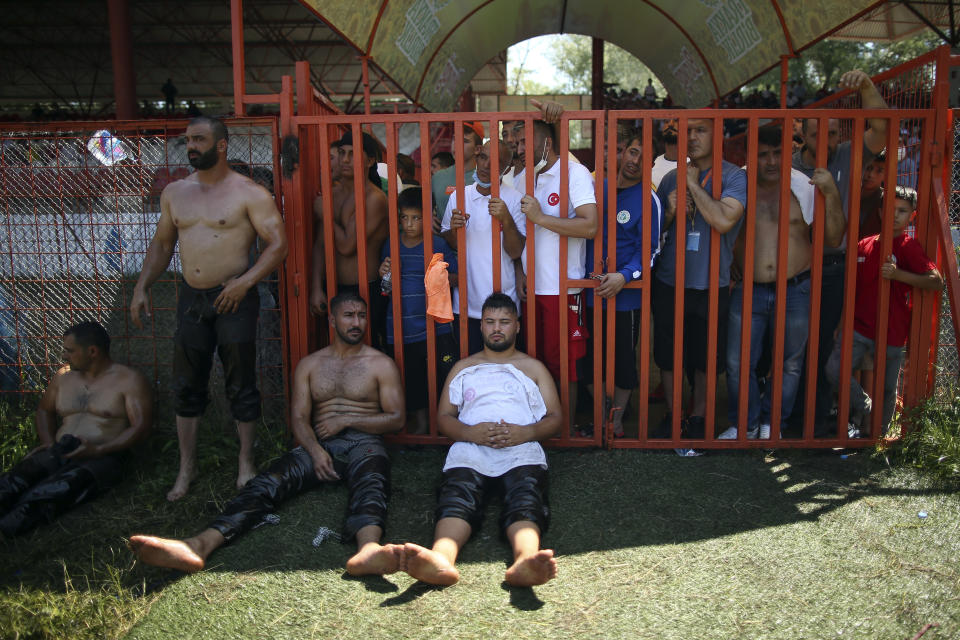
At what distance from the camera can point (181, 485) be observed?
4051mm

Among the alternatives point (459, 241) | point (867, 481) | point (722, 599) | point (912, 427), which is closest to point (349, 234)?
point (459, 241)

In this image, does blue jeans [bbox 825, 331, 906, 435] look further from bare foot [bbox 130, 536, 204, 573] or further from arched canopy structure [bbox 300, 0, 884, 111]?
bare foot [bbox 130, 536, 204, 573]

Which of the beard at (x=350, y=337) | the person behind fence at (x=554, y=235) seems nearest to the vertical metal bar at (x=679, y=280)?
the person behind fence at (x=554, y=235)

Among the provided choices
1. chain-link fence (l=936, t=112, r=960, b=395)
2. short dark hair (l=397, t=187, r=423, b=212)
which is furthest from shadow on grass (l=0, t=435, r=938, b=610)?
short dark hair (l=397, t=187, r=423, b=212)

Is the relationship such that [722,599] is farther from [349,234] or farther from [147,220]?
[147,220]

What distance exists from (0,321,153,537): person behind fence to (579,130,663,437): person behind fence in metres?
2.86

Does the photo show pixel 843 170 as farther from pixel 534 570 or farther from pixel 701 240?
pixel 534 570

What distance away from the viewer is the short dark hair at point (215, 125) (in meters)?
3.95

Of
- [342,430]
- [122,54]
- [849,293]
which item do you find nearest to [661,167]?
[849,293]

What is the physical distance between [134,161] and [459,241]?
7.49 feet

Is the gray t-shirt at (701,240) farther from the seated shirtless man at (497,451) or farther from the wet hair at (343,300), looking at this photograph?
the wet hair at (343,300)

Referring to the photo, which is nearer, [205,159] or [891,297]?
[205,159]

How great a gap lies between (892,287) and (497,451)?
276 centimetres

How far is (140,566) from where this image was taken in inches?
126
